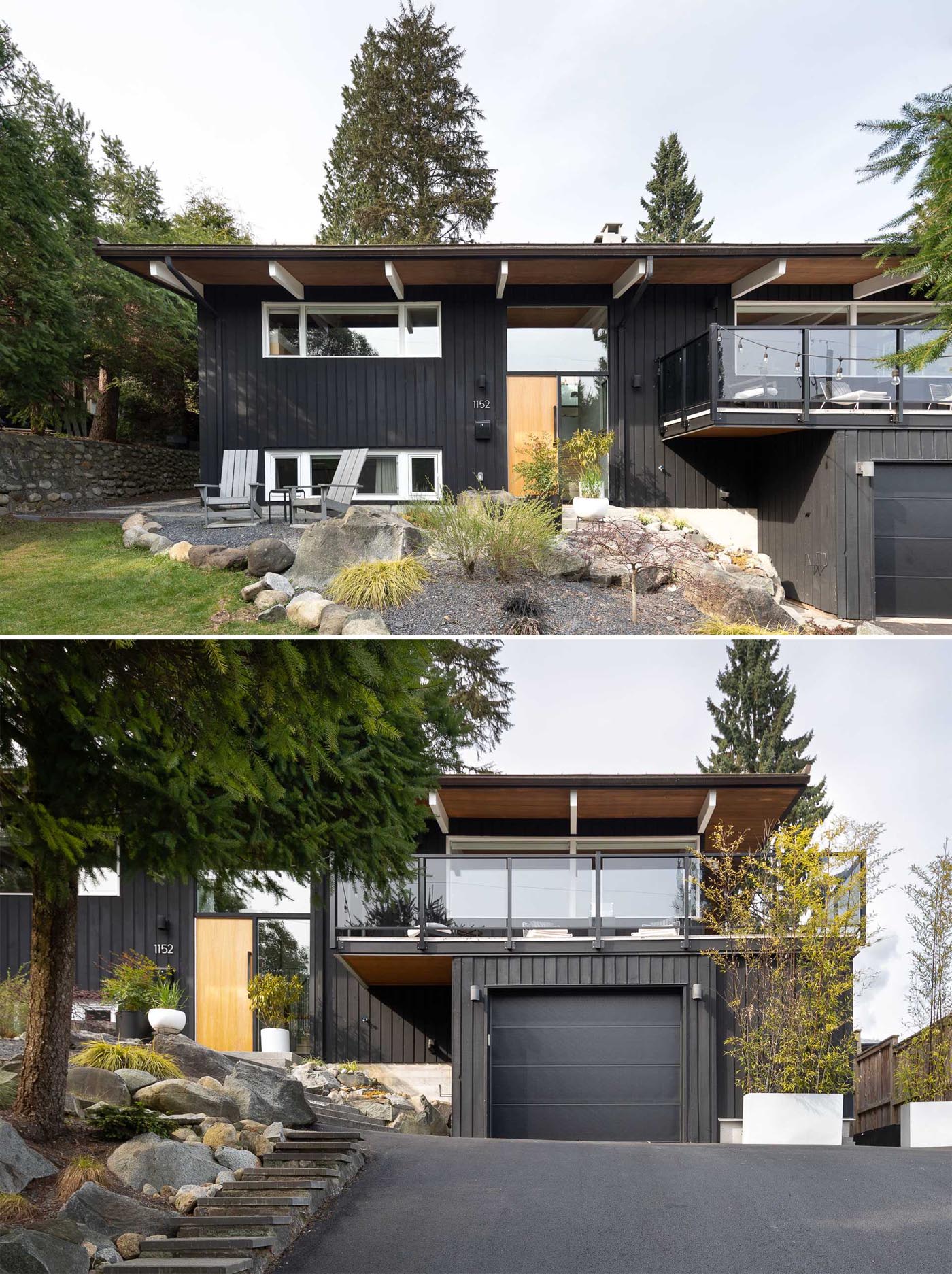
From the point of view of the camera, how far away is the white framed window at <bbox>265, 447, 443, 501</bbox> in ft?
41.1

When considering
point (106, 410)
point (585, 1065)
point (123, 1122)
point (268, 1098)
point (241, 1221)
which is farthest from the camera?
point (106, 410)

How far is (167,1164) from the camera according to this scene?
5789 mm

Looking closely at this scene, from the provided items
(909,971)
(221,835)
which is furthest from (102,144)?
(909,971)

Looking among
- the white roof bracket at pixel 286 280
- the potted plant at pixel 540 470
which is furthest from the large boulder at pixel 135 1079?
the white roof bracket at pixel 286 280

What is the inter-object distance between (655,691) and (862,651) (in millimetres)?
4779

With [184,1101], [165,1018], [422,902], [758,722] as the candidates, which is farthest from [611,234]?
[758,722]

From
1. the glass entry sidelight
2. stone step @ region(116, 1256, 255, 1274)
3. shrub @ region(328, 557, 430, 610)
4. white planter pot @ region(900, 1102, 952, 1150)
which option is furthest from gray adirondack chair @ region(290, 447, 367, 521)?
white planter pot @ region(900, 1102, 952, 1150)

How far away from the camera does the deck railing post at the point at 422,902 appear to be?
36.2 ft

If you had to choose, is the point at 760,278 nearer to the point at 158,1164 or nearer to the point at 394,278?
the point at 394,278

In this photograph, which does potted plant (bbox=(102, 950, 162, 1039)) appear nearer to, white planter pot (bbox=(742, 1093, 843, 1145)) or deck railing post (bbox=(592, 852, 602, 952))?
deck railing post (bbox=(592, 852, 602, 952))

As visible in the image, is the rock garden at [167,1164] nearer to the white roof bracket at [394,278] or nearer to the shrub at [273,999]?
the shrub at [273,999]

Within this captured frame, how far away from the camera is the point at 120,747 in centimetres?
459

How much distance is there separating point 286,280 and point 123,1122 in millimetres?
9987

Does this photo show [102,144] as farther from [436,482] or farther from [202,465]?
[436,482]
